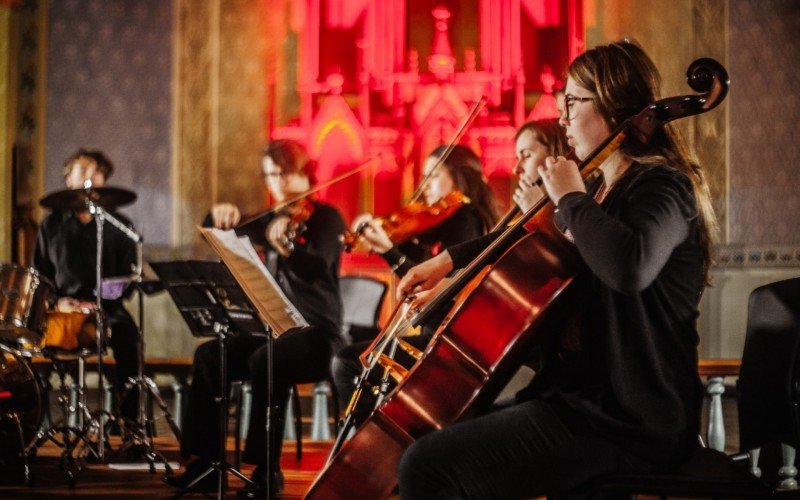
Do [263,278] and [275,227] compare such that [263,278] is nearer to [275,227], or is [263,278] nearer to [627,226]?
[275,227]

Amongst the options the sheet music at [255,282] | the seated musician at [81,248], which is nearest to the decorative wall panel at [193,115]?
the seated musician at [81,248]

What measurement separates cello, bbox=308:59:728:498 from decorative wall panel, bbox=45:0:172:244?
5366 millimetres

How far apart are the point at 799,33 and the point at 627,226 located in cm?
580

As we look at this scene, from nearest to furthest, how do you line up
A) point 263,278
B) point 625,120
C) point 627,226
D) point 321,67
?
1. point 627,226
2. point 625,120
3. point 263,278
4. point 321,67

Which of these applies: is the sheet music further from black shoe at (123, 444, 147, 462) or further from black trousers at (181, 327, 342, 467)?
black shoe at (123, 444, 147, 462)

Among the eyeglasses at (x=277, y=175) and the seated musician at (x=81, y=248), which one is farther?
the seated musician at (x=81, y=248)

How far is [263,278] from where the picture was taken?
294 centimetres

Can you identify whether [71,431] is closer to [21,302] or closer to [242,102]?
[21,302]

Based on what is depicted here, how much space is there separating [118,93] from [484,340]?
19.1 ft

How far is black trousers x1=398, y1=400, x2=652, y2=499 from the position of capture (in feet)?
5.54

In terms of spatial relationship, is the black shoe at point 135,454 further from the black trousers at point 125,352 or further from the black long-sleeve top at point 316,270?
the black long-sleeve top at point 316,270

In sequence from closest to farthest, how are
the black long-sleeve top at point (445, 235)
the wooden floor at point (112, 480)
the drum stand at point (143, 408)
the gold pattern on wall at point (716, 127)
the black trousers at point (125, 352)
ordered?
the wooden floor at point (112, 480)
the black long-sleeve top at point (445, 235)
the drum stand at point (143, 408)
the black trousers at point (125, 352)
the gold pattern on wall at point (716, 127)

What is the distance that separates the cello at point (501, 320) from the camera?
1.78 meters

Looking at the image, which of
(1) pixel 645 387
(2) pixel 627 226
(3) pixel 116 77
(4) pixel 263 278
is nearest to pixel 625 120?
(2) pixel 627 226
